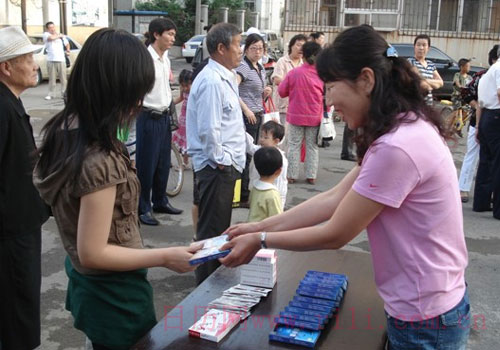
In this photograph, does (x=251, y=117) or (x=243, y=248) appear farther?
(x=251, y=117)

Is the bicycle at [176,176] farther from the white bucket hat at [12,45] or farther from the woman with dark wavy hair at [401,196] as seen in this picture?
the woman with dark wavy hair at [401,196]

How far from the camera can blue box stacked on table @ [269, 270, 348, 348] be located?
1938 mm

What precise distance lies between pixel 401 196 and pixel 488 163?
5186mm

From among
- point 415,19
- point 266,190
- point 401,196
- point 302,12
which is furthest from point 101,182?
point 415,19

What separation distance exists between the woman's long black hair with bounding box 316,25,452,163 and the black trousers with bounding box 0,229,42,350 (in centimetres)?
175

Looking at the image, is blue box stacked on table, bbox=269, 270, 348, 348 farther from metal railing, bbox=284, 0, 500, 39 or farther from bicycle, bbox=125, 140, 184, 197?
metal railing, bbox=284, 0, 500, 39

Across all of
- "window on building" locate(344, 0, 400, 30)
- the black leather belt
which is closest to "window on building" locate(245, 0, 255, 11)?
"window on building" locate(344, 0, 400, 30)

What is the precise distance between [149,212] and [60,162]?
3.97 m

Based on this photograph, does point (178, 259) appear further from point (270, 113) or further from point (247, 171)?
point (270, 113)

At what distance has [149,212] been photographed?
569 centimetres

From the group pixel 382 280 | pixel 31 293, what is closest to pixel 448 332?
pixel 382 280

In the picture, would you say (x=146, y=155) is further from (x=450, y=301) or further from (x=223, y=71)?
(x=450, y=301)

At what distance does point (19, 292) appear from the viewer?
A: 2688 millimetres

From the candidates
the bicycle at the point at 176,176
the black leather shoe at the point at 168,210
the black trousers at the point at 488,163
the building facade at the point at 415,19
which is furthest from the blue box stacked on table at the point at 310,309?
the building facade at the point at 415,19
